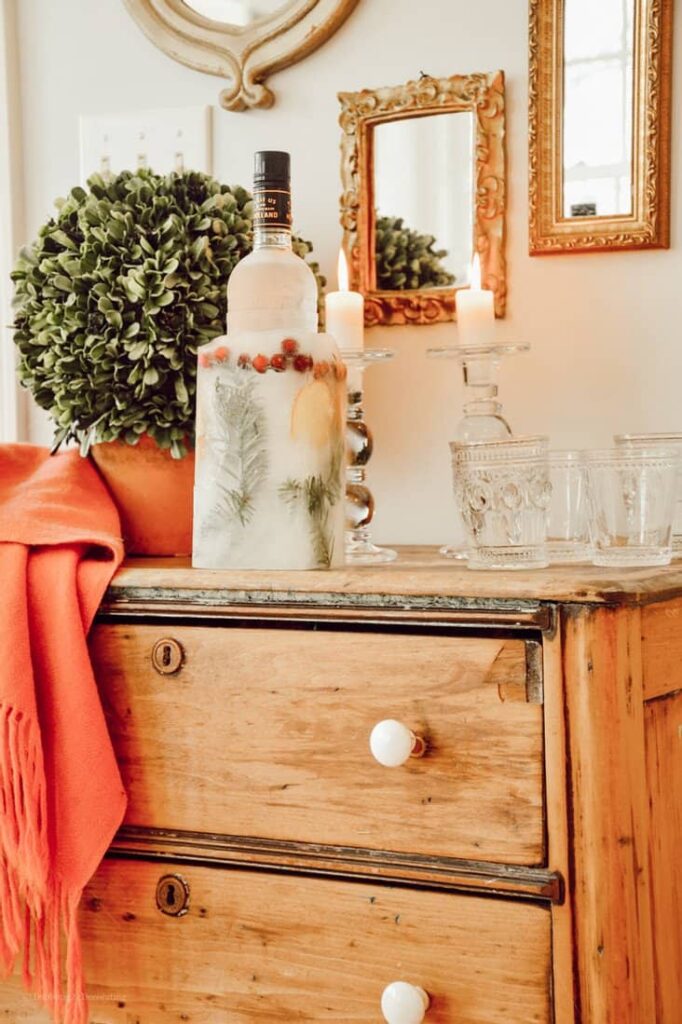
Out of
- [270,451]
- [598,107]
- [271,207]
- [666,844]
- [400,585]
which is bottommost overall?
[666,844]

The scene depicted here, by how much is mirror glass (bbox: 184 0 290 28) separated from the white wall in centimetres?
8

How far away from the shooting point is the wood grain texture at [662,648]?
954 mm

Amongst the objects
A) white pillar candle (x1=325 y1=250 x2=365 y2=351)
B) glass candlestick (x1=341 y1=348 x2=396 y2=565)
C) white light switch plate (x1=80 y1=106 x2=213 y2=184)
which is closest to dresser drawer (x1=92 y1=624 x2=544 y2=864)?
glass candlestick (x1=341 y1=348 x2=396 y2=565)

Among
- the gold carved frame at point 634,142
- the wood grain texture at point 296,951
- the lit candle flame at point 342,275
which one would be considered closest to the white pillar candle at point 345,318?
the lit candle flame at point 342,275

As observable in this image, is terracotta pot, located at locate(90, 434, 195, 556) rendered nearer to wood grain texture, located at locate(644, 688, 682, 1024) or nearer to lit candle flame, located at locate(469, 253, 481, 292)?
lit candle flame, located at locate(469, 253, 481, 292)

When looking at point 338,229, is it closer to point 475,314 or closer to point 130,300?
point 475,314

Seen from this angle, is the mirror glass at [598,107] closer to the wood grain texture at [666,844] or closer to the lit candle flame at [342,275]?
the lit candle flame at [342,275]

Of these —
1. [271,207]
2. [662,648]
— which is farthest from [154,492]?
[662,648]

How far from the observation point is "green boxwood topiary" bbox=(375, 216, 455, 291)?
140cm

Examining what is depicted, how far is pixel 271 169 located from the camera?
1.12 m

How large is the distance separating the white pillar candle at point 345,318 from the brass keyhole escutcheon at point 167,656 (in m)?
0.41

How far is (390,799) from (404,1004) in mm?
162

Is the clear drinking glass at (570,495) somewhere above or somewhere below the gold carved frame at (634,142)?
below

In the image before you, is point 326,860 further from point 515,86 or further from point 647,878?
point 515,86
